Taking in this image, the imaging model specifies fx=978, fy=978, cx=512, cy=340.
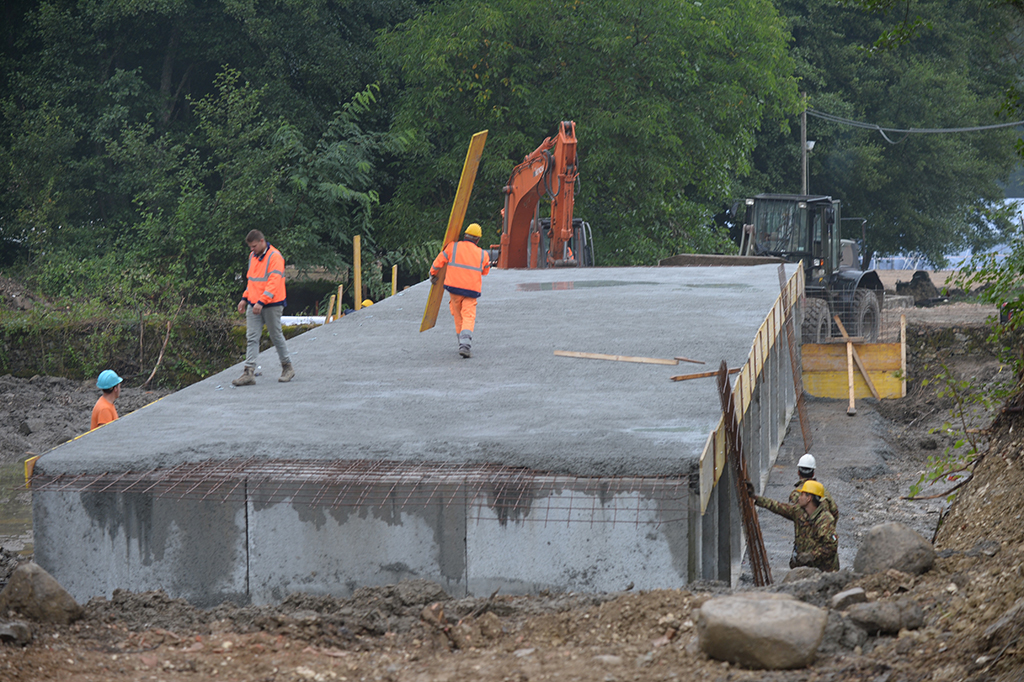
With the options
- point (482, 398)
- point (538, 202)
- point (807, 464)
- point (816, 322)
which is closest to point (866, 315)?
point (816, 322)

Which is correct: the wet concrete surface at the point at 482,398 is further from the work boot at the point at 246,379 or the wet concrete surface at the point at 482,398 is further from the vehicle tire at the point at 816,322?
the vehicle tire at the point at 816,322

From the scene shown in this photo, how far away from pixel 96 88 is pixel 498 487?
2574 centimetres

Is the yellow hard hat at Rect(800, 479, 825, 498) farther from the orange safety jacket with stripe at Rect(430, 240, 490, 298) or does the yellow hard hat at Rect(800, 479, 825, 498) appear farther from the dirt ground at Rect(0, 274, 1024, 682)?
the orange safety jacket with stripe at Rect(430, 240, 490, 298)

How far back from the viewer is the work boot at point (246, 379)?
9859 millimetres

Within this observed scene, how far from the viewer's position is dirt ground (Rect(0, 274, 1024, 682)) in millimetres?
4852

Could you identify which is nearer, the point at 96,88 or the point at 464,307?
the point at 464,307

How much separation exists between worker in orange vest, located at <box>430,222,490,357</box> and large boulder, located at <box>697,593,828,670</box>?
5930 mm

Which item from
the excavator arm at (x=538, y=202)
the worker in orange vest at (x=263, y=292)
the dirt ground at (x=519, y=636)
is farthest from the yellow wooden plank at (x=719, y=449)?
the excavator arm at (x=538, y=202)

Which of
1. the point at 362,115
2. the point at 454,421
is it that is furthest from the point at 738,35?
the point at 454,421

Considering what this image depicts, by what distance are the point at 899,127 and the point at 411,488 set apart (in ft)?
119

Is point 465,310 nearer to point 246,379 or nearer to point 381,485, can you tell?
point 246,379

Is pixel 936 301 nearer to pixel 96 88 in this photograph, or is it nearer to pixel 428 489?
pixel 96 88

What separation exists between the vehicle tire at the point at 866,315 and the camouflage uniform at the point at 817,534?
13.6m

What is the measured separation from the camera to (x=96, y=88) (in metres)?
28.2
